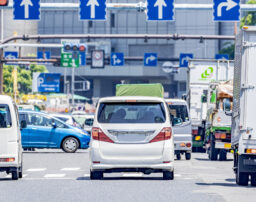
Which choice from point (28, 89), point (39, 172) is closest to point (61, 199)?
point (39, 172)

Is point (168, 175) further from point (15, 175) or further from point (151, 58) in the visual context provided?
point (151, 58)

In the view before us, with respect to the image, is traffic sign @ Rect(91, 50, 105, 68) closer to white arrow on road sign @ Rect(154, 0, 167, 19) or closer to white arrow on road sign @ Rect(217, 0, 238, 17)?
white arrow on road sign @ Rect(154, 0, 167, 19)

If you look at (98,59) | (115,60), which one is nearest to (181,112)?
(98,59)

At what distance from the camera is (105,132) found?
17.4m

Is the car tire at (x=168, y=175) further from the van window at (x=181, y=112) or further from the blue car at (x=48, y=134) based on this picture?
the blue car at (x=48, y=134)

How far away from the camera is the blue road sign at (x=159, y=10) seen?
1244 inches

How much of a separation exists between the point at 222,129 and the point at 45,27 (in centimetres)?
10018

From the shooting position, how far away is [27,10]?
3123 cm

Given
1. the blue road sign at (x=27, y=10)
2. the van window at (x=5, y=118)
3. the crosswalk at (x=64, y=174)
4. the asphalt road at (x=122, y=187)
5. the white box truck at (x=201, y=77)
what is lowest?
the crosswalk at (x=64, y=174)

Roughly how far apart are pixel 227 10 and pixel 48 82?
57.3 m

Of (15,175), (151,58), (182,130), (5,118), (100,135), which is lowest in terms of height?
(15,175)

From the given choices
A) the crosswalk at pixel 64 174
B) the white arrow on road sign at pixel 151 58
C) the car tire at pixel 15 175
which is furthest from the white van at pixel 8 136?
the white arrow on road sign at pixel 151 58

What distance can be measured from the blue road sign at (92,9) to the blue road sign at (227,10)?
4128 millimetres

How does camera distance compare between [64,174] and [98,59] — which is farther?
[98,59]
